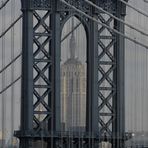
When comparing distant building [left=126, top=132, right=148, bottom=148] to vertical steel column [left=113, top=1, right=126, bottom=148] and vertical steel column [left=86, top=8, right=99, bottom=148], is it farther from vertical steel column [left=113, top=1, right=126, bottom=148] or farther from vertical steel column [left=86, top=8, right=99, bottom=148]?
vertical steel column [left=86, top=8, right=99, bottom=148]

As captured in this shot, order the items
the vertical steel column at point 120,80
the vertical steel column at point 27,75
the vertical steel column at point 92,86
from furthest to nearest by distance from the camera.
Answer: the vertical steel column at point 120,80 → the vertical steel column at point 92,86 → the vertical steel column at point 27,75

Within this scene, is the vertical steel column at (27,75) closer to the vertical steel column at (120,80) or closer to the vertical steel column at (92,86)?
the vertical steel column at (92,86)

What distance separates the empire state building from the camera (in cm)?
7469

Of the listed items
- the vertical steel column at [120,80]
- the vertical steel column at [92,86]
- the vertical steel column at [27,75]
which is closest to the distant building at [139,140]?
the vertical steel column at [120,80]

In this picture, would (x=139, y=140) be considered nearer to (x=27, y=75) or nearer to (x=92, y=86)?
(x=92, y=86)

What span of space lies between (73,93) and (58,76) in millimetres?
6344

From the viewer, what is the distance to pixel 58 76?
70.1m

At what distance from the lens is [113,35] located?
242ft

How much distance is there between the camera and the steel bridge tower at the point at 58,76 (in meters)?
69.6

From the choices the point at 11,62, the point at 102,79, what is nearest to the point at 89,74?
the point at 102,79

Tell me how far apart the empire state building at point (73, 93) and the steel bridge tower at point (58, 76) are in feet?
6.05

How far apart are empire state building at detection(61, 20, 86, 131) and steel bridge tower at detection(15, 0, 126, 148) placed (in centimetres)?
184

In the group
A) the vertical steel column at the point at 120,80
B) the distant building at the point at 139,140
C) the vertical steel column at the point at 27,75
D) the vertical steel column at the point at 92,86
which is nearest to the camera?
the vertical steel column at the point at 27,75

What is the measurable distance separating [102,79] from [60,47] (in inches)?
154
